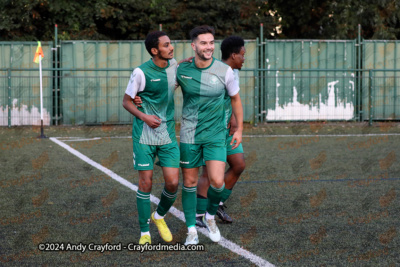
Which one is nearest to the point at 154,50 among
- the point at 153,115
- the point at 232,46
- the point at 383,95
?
the point at 153,115

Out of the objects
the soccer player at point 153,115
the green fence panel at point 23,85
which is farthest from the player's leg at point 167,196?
the green fence panel at point 23,85

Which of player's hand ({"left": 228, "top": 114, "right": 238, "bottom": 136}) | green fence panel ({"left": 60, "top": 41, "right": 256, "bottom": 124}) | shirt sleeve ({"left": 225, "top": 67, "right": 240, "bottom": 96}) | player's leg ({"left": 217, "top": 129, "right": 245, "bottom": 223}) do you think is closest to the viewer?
shirt sleeve ({"left": 225, "top": 67, "right": 240, "bottom": 96})

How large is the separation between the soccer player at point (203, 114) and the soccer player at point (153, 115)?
129 millimetres

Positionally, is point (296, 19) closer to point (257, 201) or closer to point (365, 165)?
point (365, 165)

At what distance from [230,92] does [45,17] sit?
19.6 metres

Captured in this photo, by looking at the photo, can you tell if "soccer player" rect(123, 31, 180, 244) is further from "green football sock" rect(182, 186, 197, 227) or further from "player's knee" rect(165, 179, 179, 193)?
"green football sock" rect(182, 186, 197, 227)

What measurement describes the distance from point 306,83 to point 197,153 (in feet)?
49.4

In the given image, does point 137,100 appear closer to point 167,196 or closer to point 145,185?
point 145,185

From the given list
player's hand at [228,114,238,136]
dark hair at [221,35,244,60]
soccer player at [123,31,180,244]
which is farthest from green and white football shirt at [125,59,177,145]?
dark hair at [221,35,244,60]

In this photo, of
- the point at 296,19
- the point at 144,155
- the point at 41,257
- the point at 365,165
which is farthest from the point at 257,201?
the point at 296,19

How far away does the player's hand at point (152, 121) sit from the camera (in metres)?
5.30

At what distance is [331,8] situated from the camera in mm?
25172

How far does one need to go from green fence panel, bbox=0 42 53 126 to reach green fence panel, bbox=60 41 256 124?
0.49 m

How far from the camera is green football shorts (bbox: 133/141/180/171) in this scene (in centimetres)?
539
